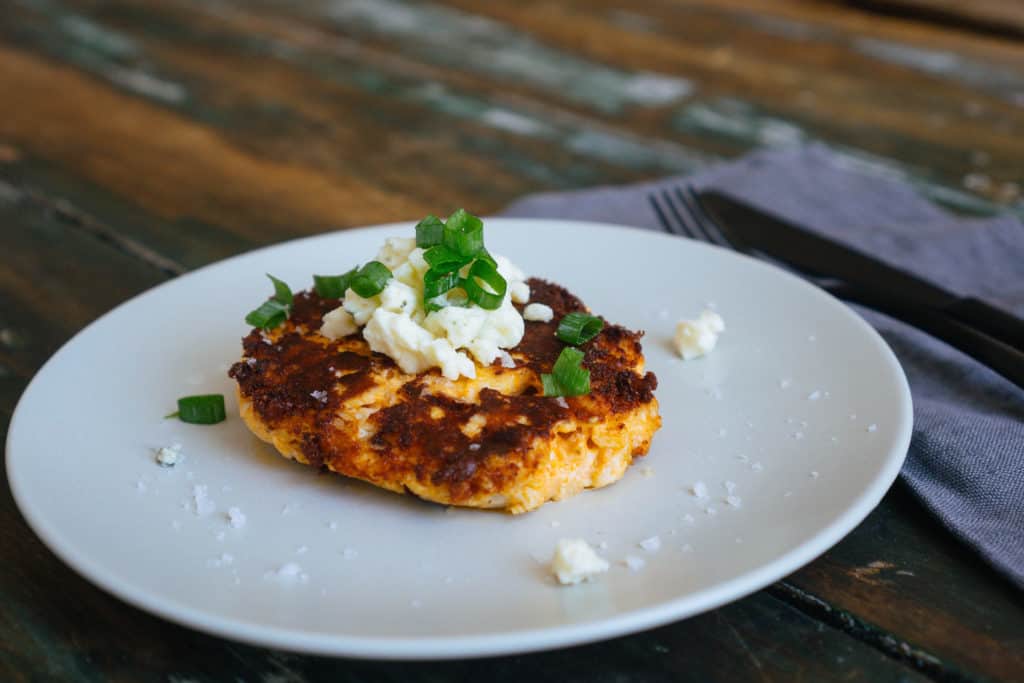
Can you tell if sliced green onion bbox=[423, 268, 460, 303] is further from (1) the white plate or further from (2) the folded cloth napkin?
(2) the folded cloth napkin

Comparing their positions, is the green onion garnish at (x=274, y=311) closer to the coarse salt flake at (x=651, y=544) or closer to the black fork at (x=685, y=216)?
the coarse salt flake at (x=651, y=544)

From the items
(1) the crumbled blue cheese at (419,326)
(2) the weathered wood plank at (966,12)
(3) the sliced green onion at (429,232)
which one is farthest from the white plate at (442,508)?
(2) the weathered wood plank at (966,12)

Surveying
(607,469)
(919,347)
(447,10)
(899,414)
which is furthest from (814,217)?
(447,10)

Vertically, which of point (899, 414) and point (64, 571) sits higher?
point (899, 414)

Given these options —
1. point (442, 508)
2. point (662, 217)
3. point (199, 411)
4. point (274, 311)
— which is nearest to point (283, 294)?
point (274, 311)

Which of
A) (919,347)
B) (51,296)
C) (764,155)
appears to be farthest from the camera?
(764,155)

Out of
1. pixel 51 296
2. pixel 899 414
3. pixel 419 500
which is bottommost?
pixel 51 296

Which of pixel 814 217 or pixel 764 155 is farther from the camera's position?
pixel 764 155

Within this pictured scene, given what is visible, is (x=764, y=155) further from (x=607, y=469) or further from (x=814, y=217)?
(x=607, y=469)
